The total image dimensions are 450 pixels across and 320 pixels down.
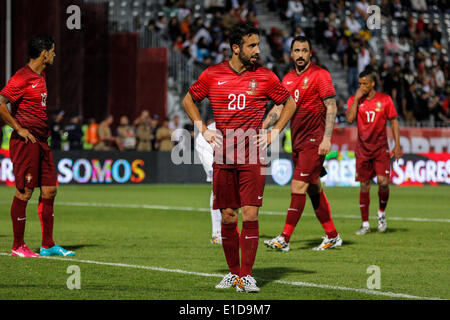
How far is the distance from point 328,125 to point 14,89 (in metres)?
3.66

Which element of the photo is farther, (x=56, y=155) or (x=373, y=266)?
(x=56, y=155)

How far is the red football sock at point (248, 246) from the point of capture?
25.6 ft

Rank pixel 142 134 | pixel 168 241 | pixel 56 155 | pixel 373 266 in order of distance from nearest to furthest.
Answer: pixel 373 266
pixel 168 241
pixel 56 155
pixel 142 134

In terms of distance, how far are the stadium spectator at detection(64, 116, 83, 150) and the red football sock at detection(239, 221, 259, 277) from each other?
20148mm

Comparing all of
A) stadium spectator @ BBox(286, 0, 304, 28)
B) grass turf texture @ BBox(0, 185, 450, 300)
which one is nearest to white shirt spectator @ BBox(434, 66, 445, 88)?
stadium spectator @ BBox(286, 0, 304, 28)

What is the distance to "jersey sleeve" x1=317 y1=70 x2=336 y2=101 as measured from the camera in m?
10.9

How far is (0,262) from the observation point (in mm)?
9828

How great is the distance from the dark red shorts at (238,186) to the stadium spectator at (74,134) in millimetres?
20019

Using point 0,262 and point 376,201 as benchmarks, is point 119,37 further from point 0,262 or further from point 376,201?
point 0,262

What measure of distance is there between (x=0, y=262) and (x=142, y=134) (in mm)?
18461

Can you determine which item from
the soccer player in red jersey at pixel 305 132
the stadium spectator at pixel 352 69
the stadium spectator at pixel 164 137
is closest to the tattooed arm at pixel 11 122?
the soccer player in red jersey at pixel 305 132

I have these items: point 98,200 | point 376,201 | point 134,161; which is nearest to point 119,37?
point 134,161

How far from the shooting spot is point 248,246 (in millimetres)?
7840

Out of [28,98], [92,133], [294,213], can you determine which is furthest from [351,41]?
[28,98]
